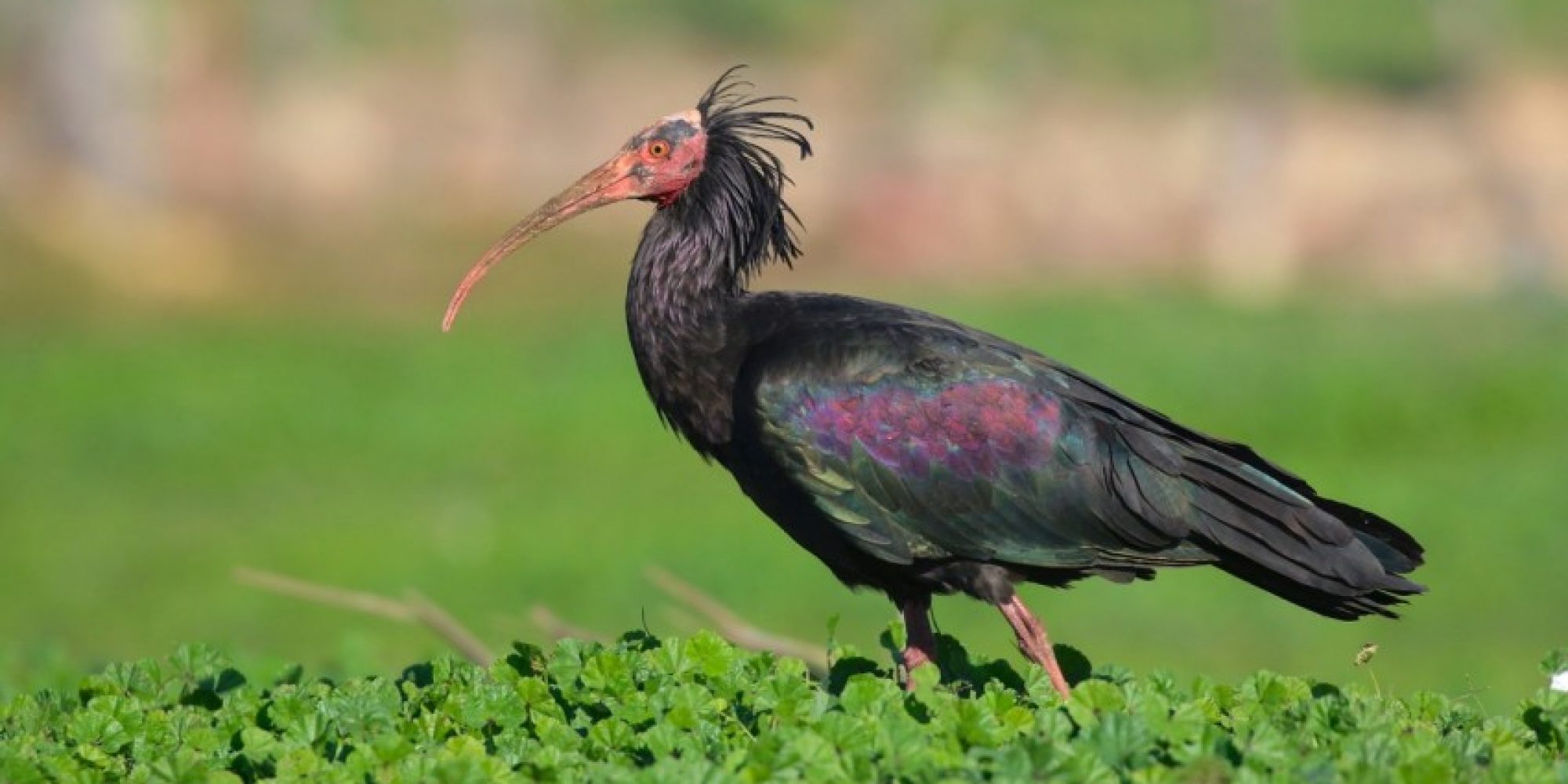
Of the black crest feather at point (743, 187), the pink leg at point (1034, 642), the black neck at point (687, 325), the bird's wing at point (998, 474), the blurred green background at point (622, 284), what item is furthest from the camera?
the blurred green background at point (622, 284)

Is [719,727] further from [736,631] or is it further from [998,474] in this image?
[736,631]

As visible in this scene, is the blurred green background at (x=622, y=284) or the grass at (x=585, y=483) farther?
the blurred green background at (x=622, y=284)

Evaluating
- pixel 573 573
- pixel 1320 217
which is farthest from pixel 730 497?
pixel 1320 217

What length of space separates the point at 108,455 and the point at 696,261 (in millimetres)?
12662

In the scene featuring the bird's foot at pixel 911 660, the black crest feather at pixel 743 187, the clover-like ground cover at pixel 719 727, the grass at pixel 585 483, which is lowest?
the clover-like ground cover at pixel 719 727

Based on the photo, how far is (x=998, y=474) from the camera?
24.7 feet

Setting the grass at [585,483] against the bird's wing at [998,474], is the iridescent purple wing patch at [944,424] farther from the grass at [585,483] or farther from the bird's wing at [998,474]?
the grass at [585,483]

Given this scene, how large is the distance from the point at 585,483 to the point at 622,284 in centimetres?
1660

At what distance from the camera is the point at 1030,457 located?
24.7 feet

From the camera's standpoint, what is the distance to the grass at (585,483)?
1536 cm

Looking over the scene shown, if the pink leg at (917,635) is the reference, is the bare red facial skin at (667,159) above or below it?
above

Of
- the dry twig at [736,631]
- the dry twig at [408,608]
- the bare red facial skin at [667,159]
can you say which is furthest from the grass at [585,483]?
the bare red facial skin at [667,159]

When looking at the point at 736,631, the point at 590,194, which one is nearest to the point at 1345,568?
the point at 590,194

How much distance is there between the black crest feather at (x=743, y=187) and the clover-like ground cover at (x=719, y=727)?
1.51 m
